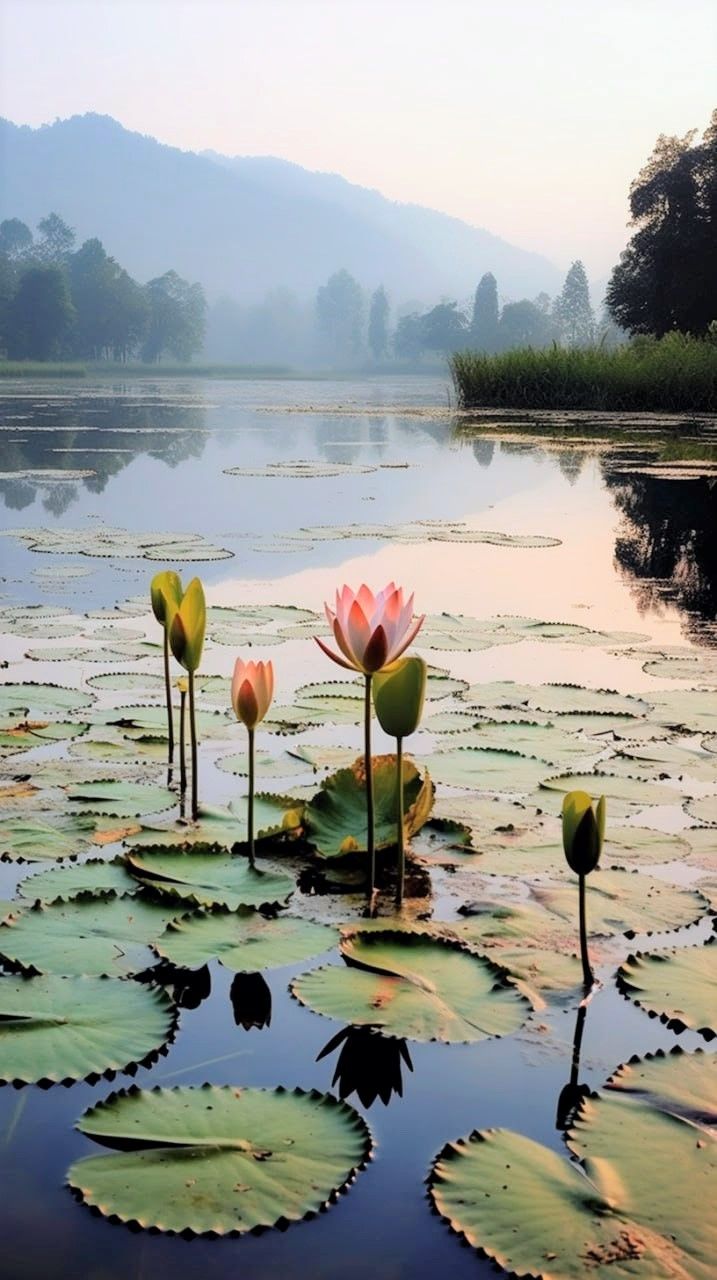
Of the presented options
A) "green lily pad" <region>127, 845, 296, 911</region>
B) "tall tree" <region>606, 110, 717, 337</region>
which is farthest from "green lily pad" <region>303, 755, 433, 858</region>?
"tall tree" <region>606, 110, 717, 337</region>

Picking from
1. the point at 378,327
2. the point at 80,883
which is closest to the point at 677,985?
the point at 80,883

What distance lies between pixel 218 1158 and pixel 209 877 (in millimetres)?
771

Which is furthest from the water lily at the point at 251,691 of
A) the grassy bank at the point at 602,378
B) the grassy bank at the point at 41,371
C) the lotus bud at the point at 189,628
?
the grassy bank at the point at 41,371

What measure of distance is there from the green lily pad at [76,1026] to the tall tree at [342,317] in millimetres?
150861

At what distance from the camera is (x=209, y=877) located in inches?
76.5

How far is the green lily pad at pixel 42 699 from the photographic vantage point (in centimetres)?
295

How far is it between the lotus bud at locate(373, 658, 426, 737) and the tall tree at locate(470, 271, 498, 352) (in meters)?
122

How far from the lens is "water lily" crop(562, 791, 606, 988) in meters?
1.60

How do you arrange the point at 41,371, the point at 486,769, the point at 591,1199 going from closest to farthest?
the point at 591,1199 → the point at 486,769 → the point at 41,371

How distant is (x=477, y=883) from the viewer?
79.1 inches

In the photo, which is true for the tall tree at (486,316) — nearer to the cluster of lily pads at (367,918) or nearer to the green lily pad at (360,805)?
the cluster of lily pads at (367,918)

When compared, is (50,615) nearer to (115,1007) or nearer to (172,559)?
(172,559)

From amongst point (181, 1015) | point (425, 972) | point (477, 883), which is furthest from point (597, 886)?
point (181, 1015)

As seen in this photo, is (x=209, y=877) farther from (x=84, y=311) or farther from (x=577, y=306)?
(x=577, y=306)
